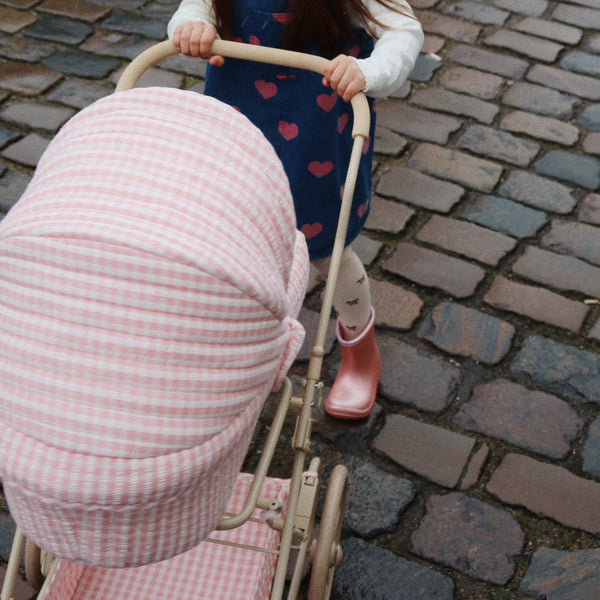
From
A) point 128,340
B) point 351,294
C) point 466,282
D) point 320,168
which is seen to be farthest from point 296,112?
point 466,282

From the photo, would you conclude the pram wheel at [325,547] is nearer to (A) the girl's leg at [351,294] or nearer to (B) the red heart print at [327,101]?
(A) the girl's leg at [351,294]

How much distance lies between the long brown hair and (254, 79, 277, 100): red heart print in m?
0.10

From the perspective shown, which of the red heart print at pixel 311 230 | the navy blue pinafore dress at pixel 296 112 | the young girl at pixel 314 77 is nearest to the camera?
the young girl at pixel 314 77

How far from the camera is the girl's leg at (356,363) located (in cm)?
231

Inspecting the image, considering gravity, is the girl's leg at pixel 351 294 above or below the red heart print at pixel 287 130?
below

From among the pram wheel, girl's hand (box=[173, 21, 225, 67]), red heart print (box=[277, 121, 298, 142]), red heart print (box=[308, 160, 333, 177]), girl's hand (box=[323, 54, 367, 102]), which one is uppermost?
girl's hand (box=[323, 54, 367, 102])

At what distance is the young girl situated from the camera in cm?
177

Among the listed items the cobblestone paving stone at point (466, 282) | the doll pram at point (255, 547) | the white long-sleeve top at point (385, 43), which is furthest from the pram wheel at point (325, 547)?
the white long-sleeve top at point (385, 43)

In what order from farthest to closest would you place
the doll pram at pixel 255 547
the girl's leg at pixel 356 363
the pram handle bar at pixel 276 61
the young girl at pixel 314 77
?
the girl's leg at pixel 356 363
the young girl at pixel 314 77
the pram handle bar at pixel 276 61
the doll pram at pixel 255 547

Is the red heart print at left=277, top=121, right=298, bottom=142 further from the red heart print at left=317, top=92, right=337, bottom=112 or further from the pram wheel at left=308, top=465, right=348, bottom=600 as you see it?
the pram wheel at left=308, top=465, right=348, bottom=600

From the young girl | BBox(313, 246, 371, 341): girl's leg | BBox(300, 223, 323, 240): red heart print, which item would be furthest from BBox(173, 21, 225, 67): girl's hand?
BBox(313, 246, 371, 341): girl's leg

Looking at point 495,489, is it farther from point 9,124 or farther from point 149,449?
point 9,124

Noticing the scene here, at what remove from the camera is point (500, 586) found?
205 centimetres

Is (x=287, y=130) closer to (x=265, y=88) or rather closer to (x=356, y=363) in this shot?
(x=265, y=88)
